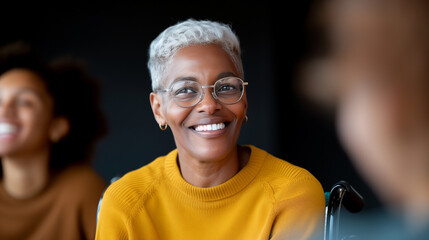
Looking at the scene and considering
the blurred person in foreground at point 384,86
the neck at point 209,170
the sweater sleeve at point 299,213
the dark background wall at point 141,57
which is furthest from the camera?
the dark background wall at point 141,57

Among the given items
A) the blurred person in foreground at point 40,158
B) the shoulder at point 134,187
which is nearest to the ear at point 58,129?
the blurred person in foreground at point 40,158

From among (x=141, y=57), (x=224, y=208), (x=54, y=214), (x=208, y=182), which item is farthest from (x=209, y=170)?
(x=141, y=57)

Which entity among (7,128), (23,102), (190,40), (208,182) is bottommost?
(208,182)

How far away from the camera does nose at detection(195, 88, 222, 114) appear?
144cm

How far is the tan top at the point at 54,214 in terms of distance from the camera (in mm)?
2135

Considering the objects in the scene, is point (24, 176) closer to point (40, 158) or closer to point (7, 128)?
point (40, 158)

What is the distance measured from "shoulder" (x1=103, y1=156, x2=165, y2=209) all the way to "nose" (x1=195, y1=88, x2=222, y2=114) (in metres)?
0.31

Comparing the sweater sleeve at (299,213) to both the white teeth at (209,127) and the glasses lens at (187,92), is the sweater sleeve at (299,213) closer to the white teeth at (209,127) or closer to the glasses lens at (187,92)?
the white teeth at (209,127)

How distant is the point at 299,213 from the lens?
1442 millimetres

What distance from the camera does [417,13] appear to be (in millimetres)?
488

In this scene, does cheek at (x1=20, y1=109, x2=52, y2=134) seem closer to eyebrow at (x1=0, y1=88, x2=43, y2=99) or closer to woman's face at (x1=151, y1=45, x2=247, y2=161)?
eyebrow at (x1=0, y1=88, x2=43, y2=99)

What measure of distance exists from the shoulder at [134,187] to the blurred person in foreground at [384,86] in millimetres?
1115

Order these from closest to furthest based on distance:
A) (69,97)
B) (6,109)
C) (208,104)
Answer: (208,104) → (6,109) → (69,97)

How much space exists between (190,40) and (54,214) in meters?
1.17
